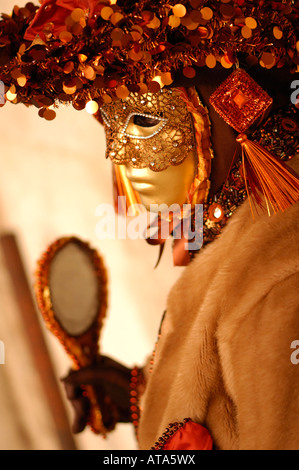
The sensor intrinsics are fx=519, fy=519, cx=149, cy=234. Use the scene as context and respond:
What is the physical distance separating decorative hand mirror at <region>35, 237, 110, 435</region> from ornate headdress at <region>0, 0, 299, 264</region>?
526 mm

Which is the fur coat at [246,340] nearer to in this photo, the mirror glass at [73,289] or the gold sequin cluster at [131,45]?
the gold sequin cluster at [131,45]

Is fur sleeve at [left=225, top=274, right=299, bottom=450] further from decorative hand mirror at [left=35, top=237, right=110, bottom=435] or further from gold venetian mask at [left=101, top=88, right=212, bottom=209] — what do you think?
decorative hand mirror at [left=35, top=237, right=110, bottom=435]

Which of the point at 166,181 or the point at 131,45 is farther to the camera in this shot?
the point at 166,181

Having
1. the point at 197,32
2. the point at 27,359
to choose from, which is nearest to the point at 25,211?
the point at 27,359

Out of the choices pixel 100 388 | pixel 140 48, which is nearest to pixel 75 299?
pixel 100 388

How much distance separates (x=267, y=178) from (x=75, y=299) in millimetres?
619

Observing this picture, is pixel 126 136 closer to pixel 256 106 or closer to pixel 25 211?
pixel 256 106

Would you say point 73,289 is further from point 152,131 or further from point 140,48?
point 140,48

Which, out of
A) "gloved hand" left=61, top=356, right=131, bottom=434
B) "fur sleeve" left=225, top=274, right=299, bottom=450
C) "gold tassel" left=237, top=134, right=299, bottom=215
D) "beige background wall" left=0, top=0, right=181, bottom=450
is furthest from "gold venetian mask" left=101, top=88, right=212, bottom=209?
"beige background wall" left=0, top=0, right=181, bottom=450

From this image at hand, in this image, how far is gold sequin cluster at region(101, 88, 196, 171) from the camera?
38.0 inches

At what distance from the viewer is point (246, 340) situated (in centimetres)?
81

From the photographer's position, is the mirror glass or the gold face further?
the mirror glass

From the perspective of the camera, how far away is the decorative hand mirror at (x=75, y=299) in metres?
1.29

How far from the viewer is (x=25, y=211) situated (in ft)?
→ 5.77
